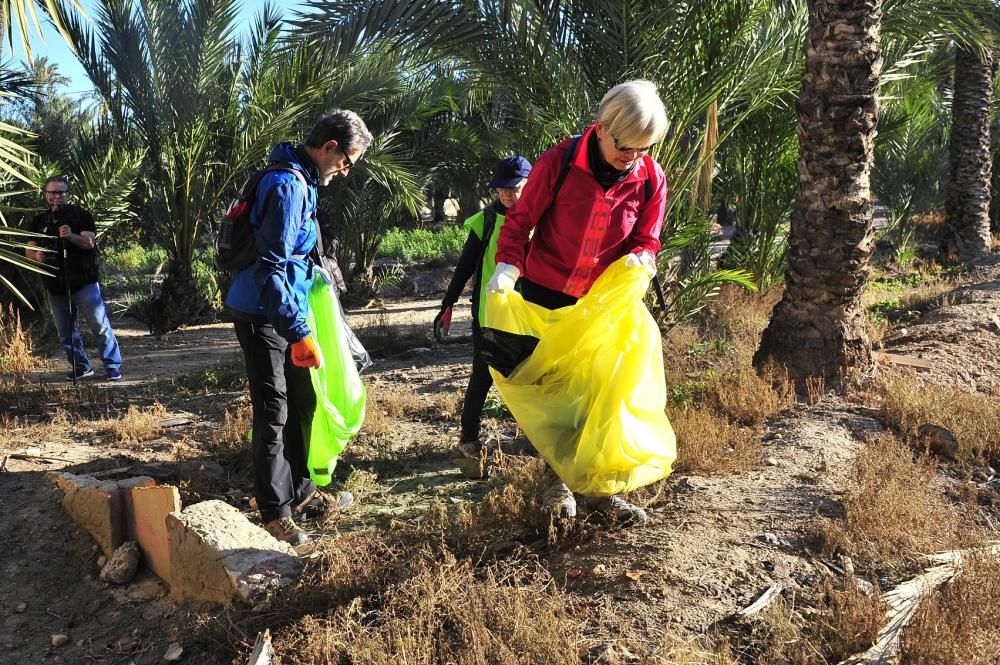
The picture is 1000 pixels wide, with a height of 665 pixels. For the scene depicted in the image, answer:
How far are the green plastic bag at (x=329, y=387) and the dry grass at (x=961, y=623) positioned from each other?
A: 246cm

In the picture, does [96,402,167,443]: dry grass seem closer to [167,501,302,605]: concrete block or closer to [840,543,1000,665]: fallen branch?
[167,501,302,605]: concrete block

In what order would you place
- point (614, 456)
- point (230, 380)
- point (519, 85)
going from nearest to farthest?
point (614, 456) → point (519, 85) → point (230, 380)

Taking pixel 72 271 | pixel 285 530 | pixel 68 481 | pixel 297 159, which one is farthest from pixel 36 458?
pixel 297 159

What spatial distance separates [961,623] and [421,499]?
2.47 m

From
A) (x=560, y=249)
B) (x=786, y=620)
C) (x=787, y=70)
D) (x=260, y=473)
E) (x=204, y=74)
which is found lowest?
(x=786, y=620)

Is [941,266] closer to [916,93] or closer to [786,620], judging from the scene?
[916,93]

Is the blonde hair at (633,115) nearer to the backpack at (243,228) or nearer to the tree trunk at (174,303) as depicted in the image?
the backpack at (243,228)

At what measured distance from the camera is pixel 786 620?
2.73 meters

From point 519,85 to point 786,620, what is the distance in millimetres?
4575

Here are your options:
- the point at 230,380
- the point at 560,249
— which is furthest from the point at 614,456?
the point at 230,380

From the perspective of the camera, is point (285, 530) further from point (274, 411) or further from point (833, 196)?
point (833, 196)

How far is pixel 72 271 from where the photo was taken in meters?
6.61

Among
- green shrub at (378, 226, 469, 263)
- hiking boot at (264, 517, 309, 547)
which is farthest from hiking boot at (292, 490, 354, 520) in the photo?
green shrub at (378, 226, 469, 263)

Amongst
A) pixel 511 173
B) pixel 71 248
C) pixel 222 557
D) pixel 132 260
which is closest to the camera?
pixel 222 557
